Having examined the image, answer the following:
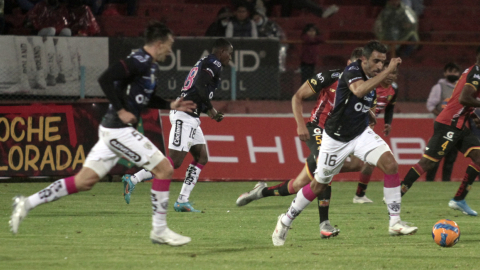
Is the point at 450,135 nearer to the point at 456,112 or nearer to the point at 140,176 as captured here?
the point at 456,112

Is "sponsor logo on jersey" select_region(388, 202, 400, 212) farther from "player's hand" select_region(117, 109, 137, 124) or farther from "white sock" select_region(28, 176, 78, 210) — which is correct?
"white sock" select_region(28, 176, 78, 210)

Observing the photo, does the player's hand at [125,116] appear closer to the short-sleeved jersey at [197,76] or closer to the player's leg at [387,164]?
the player's leg at [387,164]

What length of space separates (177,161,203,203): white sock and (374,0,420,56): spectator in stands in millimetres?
9556

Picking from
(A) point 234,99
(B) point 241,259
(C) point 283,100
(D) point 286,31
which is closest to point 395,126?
(C) point 283,100

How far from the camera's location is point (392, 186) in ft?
25.5

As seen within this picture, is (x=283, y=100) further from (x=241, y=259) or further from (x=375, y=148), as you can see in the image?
(x=241, y=259)

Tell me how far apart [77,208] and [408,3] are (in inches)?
495

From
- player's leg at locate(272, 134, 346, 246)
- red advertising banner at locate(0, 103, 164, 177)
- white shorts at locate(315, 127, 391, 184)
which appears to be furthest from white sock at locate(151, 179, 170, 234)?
red advertising banner at locate(0, 103, 164, 177)

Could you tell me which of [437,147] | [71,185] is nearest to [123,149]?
[71,185]

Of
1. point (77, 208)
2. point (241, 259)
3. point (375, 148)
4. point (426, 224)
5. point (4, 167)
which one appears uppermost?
point (375, 148)

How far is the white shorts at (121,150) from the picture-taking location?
6.97 meters

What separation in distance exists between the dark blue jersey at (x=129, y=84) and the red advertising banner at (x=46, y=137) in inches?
276

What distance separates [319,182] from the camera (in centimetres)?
757

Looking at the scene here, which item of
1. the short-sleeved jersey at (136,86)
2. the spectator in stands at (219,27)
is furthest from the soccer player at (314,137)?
the spectator in stands at (219,27)
